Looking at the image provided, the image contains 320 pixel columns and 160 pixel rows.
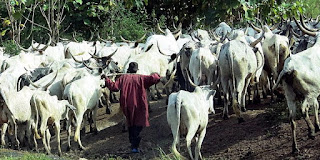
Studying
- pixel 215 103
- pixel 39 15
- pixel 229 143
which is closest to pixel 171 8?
pixel 39 15

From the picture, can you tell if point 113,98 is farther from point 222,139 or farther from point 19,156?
point 222,139

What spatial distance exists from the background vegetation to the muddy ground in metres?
6.03

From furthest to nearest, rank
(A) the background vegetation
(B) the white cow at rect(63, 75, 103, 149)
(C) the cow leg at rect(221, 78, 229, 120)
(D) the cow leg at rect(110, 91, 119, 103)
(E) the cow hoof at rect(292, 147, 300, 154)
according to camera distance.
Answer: (A) the background vegetation < (D) the cow leg at rect(110, 91, 119, 103) < (B) the white cow at rect(63, 75, 103, 149) < (C) the cow leg at rect(221, 78, 229, 120) < (E) the cow hoof at rect(292, 147, 300, 154)

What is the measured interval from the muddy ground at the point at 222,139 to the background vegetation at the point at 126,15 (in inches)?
237

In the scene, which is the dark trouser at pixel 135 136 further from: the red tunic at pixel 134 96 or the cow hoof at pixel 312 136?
the cow hoof at pixel 312 136

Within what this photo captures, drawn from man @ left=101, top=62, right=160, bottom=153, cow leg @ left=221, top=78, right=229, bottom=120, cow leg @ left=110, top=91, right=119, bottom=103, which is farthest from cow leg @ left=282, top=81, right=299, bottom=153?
cow leg @ left=110, top=91, right=119, bottom=103

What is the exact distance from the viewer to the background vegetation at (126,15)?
19828 millimetres

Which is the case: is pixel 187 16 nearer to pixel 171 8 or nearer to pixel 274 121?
pixel 171 8

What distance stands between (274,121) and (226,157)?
1.30 m

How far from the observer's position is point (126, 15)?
71.8 feet

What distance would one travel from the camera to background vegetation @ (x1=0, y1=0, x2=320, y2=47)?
19828 mm

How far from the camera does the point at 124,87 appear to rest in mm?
11328

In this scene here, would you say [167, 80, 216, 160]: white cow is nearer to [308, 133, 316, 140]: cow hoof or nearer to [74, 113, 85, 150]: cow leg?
[308, 133, 316, 140]: cow hoof

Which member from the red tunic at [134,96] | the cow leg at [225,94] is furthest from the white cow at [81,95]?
the cow leg at [225,94]
